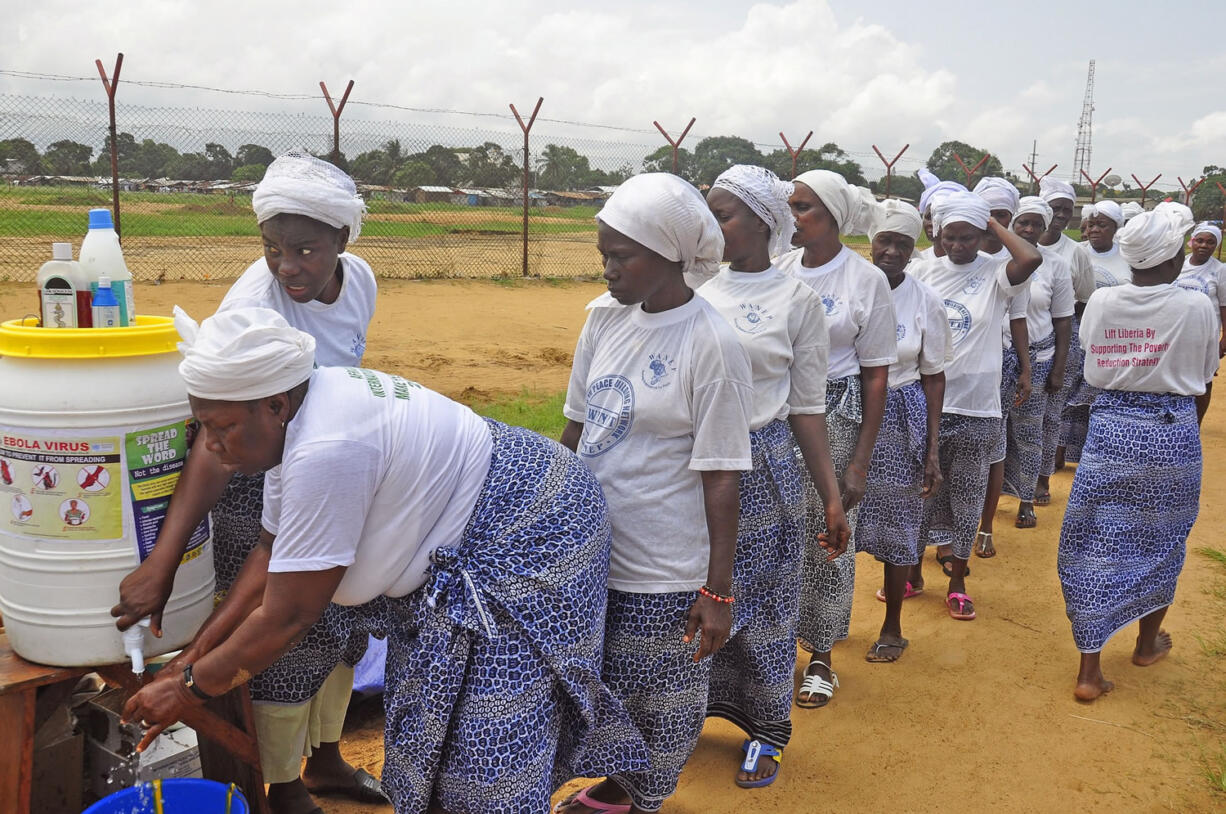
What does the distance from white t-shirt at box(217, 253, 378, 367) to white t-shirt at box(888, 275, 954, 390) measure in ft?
7.42

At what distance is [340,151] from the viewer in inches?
489

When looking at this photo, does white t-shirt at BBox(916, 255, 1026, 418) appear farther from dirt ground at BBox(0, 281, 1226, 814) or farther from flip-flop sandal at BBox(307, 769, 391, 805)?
flip-flop sandal at BBox(307, 769, 391, 805)

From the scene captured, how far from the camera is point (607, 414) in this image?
2.62m

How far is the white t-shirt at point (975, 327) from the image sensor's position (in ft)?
16.1

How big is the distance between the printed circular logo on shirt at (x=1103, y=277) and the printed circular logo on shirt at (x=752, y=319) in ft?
16.6

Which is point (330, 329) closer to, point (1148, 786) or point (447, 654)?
point (447, 654)

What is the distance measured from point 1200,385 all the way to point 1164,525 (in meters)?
0.61

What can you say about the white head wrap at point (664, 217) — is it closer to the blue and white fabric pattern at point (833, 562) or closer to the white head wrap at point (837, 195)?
the white head wrap at point (837, 195)

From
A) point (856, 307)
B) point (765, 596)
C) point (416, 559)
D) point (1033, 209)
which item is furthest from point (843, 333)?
point (1033, 209)

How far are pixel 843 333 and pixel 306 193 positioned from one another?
6.67 feet

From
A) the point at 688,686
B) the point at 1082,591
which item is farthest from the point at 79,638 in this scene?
the point at 1082,591

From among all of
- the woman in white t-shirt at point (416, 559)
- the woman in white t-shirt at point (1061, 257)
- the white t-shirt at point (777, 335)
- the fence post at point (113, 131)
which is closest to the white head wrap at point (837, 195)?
the white t-shirt at point (777, 335)

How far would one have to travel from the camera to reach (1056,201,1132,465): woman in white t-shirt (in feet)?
23.5

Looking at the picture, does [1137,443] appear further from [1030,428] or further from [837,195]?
[1030,428]
